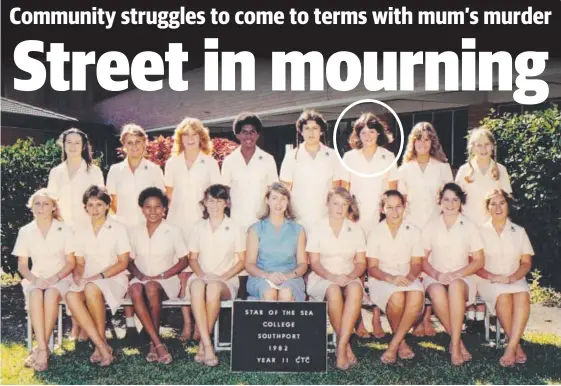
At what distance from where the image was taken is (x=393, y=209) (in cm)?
436

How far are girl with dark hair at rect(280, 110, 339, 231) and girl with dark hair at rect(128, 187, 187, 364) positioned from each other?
0.95m

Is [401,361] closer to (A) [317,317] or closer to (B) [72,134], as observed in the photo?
(A) [317,317]

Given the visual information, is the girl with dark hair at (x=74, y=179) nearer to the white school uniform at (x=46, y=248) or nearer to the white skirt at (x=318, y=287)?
the white school uniform at (x=46, y=248)

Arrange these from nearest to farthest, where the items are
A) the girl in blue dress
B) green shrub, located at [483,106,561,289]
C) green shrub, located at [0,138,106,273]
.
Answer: the girl in blue dress → green shrub, located at [483,106,561,289] → green shrub, located at [0,138,106,273]

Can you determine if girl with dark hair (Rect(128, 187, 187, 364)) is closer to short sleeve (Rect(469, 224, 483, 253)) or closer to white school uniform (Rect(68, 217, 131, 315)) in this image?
white school uniform (Rect(68, 217, 131, 315))

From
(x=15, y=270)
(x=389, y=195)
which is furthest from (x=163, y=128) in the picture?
(x=389, y=195)

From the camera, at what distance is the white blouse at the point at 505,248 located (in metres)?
4.36

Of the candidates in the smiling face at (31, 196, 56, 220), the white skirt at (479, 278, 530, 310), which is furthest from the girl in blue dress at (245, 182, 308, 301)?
the smiling face at (31, 196, 56, 220)

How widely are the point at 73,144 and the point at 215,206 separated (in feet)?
4.09

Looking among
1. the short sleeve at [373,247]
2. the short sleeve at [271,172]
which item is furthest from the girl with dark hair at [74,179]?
the short sleeve at [373,247]

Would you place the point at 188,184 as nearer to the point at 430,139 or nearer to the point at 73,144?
the point at 73,144

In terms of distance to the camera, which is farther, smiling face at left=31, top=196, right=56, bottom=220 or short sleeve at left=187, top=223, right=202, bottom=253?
short sleeve at left=187, top=223, right=202, bottom=253

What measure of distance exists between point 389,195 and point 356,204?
257 millimetres

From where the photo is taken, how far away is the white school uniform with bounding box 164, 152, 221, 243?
4.81 m
